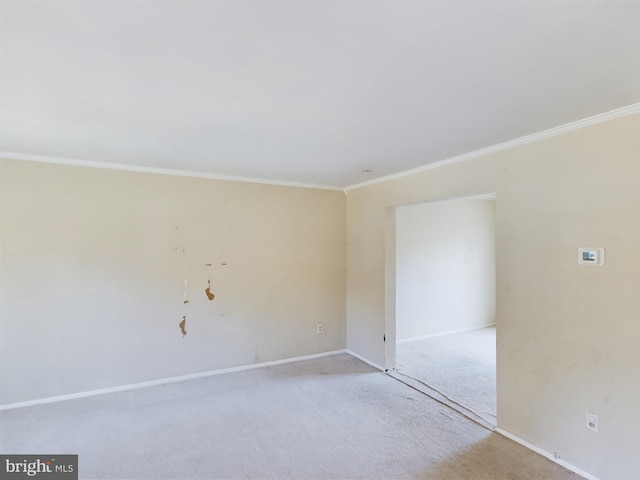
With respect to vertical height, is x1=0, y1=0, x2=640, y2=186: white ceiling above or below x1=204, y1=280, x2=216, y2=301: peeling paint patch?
above

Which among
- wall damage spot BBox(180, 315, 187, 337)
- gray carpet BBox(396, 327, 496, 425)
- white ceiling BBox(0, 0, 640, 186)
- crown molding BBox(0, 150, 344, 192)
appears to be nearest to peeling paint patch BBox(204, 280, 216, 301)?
wall damage spot BBox(180, 315, 187, 337)

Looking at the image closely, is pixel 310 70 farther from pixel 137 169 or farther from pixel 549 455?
pixel 549 455

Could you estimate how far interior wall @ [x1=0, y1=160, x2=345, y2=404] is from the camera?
120 inches

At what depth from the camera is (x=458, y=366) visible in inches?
161

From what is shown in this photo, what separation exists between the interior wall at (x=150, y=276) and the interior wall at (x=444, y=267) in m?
1.32

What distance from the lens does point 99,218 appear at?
3.32 metres

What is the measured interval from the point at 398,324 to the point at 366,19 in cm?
468

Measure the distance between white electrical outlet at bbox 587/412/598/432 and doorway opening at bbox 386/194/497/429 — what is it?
181 cm

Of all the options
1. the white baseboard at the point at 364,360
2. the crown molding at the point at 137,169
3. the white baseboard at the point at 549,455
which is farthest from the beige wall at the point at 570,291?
the crown molding at the point at 137,169

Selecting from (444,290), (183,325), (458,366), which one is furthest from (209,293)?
(444,290)

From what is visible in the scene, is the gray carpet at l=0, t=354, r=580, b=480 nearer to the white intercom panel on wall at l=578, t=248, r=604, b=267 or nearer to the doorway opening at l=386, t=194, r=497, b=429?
the doorway opening at l=386, t=194, r=497, b=429

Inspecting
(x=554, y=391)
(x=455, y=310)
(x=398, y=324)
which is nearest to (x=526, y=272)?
(x=554, y=391)

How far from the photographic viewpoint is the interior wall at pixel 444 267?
521 cm

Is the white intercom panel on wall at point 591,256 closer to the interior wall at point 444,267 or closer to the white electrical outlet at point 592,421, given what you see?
the white electrical outlet at point 592,421
